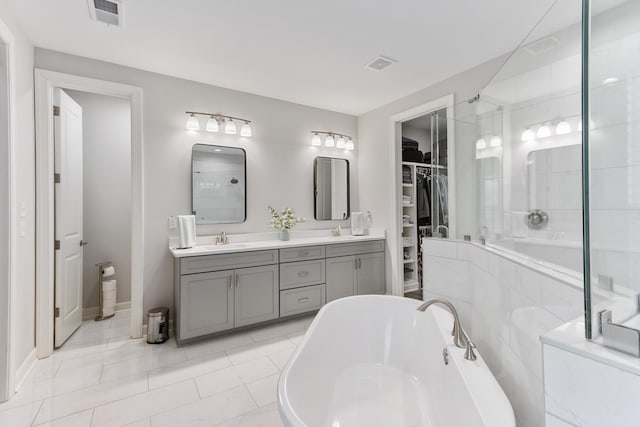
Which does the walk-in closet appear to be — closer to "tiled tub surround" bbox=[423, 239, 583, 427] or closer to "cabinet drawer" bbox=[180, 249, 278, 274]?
"tiled tub surround" bbox=[423, 239, 583, 427]

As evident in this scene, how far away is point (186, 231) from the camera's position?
2.66 m

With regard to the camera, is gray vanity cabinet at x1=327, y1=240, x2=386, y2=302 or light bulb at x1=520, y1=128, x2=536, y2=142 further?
gray vanity cabinet at x1=327, y1=240, x2=386, y2=302

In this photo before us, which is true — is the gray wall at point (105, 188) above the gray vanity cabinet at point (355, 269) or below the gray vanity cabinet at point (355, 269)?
above

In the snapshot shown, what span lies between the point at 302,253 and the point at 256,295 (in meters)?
0.63

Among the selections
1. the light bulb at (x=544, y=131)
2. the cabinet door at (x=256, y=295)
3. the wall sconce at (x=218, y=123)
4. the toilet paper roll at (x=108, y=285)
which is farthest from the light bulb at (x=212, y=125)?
the light bulb at (x=544, y=131)

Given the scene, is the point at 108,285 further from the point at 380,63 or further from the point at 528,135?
the point at 528,135

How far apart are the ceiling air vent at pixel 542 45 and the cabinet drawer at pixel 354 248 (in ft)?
7.59

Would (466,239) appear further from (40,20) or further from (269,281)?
(40,20)

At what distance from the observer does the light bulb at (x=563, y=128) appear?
49.6 inches

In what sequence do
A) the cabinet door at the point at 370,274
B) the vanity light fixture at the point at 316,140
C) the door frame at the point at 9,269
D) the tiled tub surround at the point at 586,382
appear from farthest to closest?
the vanity light fixture at the point at 316,140 → the cabinet door at the point at 370,274 → the door frame at the point at 9,269 → the tiled tub surround at the point at 586,382

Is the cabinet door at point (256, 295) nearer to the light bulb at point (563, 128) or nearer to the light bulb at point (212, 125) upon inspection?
the light bulb at point (212, 125)

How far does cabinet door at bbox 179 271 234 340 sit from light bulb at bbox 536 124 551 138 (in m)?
2.48

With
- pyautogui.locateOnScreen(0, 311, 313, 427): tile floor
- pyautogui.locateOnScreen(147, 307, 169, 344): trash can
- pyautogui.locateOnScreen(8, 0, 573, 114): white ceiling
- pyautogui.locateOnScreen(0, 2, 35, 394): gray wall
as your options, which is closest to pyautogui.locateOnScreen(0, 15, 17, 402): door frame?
pyautogui.locateOnScreen(0, 2, 35, 394): gray wall

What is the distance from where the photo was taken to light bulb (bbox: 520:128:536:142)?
1533 mm
